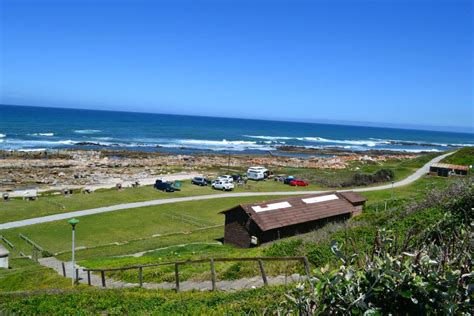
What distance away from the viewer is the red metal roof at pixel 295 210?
27.3 m

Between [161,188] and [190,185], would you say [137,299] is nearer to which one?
[161,188]

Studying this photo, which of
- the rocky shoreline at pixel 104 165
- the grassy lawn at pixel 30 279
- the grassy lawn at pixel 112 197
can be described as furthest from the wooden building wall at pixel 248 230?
the rocky shoreline at pixel 104 165

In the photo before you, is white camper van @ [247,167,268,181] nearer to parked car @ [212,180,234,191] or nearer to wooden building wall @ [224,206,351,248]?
parked car @ [212,180,234,191]

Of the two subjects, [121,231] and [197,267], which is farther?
[121,231]

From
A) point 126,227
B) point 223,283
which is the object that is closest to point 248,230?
point 126,227

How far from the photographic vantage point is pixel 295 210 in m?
28.8

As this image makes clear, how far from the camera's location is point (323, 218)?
96.6 ft

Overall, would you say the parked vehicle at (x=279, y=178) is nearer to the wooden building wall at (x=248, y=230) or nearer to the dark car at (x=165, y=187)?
the dark car at (x=165, y=187)

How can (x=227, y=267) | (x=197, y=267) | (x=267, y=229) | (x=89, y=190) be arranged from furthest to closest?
1. (x=89, y=190)
2. (x=267, y=229)
3. (x=197, y=267)
4. (x=227, y=267)

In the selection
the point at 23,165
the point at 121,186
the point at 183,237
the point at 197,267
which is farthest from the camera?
the point at 23,165

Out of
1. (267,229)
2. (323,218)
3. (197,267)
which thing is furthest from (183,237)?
(197,267)

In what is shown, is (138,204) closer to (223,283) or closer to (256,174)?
(256,174)

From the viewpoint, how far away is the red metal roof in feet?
89.5

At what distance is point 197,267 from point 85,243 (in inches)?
592
